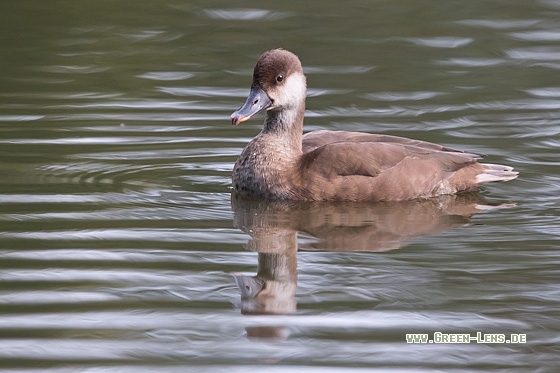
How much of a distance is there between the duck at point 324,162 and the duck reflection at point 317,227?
0.28 feet

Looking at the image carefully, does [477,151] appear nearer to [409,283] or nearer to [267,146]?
[267,146]

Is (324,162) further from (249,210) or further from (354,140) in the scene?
(249,210)

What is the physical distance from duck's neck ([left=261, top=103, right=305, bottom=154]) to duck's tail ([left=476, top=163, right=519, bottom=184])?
1378 mm

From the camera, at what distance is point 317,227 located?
7.74 m

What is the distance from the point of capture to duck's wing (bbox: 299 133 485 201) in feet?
27.3

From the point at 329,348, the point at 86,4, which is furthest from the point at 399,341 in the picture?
the point at 86,4

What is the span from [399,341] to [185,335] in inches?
40.1

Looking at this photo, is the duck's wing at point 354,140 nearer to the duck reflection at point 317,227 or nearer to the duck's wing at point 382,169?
the duck's wing at point 382,169

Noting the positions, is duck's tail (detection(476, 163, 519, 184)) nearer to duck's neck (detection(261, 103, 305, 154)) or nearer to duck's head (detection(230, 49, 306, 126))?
duck's neck (detection(261, 103, 305, 154))

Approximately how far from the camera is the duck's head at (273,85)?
8.55 meters

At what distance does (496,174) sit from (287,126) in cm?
159

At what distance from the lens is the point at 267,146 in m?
8.64

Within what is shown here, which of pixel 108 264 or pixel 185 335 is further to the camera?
pixel 108 264

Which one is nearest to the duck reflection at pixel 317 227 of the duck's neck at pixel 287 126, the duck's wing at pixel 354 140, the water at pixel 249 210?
the water at pixel 249 210
